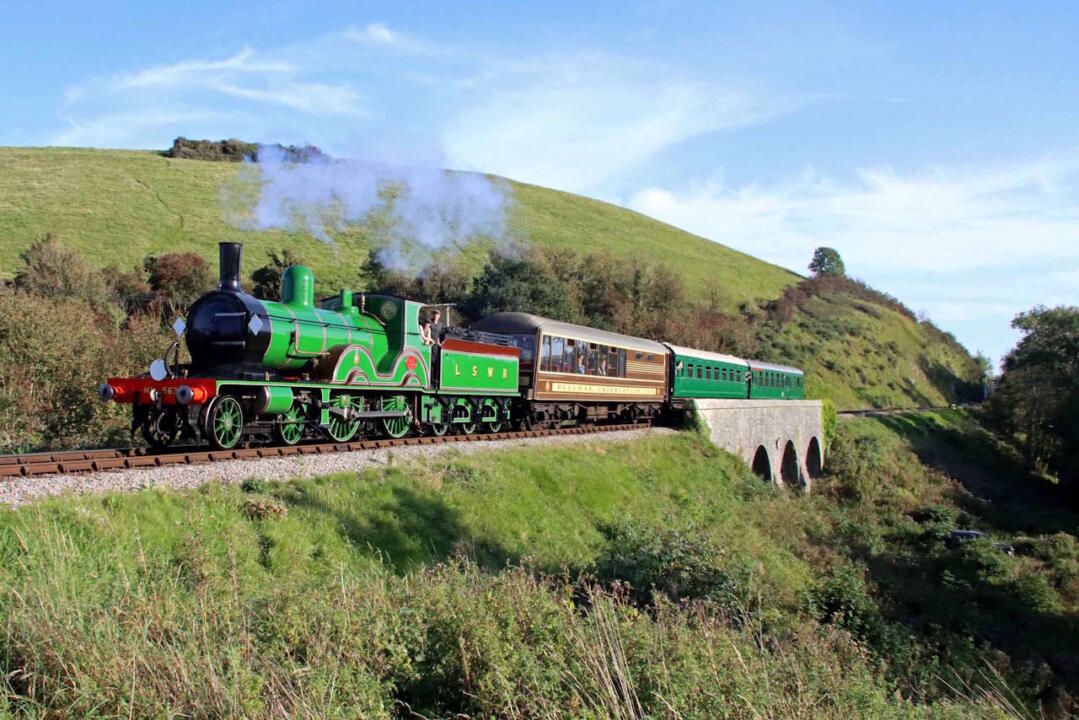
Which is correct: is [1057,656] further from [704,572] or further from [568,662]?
[568,662]

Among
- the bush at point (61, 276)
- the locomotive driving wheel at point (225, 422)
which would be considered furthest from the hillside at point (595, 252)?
the locomotive driving wheel at point (225, 422)

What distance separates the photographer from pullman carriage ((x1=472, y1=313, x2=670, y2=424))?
20.9 metres

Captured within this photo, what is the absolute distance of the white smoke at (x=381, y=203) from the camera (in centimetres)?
1767

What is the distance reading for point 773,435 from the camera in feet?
111

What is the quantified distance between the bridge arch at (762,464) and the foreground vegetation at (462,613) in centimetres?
1280

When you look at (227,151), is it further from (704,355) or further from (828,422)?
(828,422)

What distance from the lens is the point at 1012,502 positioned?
43.4 m

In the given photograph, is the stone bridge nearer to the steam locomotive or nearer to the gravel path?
the steam locomotive

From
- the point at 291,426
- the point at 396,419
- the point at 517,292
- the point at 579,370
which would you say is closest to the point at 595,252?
the point at 517,292

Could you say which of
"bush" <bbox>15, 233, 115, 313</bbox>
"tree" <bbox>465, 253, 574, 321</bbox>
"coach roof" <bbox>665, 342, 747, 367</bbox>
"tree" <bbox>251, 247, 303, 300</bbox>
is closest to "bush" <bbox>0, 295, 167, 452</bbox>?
"bush" <bbox>15, 233, 115, 313</bbox>

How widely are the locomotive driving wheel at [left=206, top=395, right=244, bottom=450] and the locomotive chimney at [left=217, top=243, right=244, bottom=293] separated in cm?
198

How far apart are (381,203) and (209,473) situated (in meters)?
10.3

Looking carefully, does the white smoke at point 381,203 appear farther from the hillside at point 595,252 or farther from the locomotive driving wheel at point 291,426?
the locomotive driving wheel at point 291,426

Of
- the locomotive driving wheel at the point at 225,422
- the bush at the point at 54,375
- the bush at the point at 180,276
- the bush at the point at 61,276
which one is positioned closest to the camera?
the locomotive driving wheel at the point at 225,422
